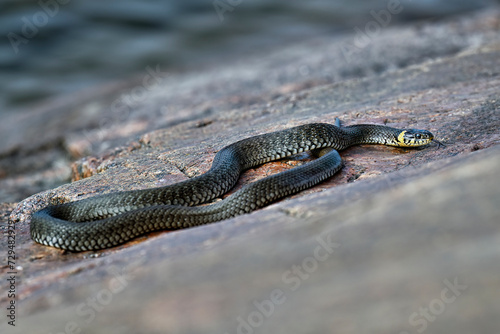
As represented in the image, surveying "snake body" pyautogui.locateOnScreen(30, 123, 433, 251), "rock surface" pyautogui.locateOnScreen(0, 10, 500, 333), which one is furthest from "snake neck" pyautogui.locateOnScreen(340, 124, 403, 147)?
"rock surface" pyautogui.locateOnScreen(0, 10, 500, 333)

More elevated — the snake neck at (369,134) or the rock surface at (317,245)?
the rock surface at (317,245)

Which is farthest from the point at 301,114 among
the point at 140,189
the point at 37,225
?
the point at 37,225

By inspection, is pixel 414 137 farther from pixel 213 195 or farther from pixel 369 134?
pixel 213 195

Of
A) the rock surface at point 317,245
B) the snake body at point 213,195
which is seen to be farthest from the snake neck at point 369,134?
the rock surface at point 317,245

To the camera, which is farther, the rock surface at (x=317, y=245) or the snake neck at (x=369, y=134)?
the snake neck at (x=369, y=134)

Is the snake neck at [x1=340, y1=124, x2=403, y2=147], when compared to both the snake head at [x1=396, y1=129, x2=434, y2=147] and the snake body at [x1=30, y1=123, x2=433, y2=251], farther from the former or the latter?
the snake head at [x1=396, y1=129, x2=434, y2=147]

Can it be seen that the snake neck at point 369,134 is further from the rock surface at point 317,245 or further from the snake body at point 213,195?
the rock surface at point 317,245

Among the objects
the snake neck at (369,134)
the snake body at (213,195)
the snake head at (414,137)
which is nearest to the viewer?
the snake body at (213,195)

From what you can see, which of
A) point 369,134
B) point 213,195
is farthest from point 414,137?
point 213,195
